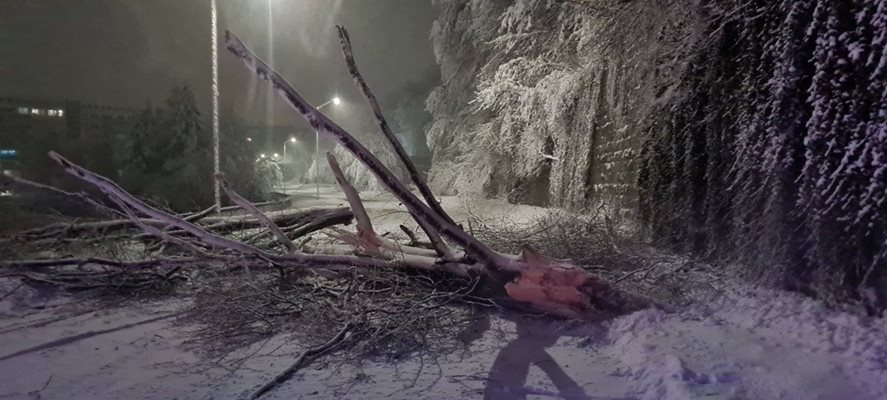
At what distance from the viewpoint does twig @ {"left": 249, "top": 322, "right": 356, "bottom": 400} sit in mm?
3361

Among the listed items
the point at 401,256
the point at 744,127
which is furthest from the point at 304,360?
the point at 744,127

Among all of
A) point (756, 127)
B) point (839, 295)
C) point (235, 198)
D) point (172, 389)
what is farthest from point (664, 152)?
point (172, 389)

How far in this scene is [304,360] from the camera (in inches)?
152

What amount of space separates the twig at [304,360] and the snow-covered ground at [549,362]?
0.21ft

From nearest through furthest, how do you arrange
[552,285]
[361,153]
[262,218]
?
[552,285]
[361,153]
[262,218]

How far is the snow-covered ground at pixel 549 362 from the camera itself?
3.10 meters

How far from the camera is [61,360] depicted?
4.00m

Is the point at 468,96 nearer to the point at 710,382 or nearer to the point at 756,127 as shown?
the point at 756,127

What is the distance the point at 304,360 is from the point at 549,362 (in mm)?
1870

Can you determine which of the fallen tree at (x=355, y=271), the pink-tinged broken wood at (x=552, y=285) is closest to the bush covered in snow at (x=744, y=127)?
the fallen tree at (x=355, y=271)

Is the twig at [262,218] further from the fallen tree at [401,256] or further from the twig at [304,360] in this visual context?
the twig at [304,360]

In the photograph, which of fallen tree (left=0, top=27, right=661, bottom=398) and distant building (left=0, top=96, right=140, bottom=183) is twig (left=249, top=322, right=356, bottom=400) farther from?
distant building (left=0, top=96, right=140, bottom=183)

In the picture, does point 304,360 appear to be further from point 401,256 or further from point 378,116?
point 378,116

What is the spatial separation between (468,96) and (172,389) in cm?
1338
